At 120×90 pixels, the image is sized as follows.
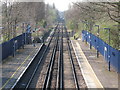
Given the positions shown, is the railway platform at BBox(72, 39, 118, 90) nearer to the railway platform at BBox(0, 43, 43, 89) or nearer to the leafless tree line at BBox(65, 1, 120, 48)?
the leafless tree line at BBox(65, 1, 120, 48)

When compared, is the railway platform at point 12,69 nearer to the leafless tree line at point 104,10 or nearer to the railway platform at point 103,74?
the railway platform at point 103,74

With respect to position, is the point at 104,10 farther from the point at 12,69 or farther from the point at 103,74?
the point at 12,69

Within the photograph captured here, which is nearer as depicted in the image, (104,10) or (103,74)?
(104,10)

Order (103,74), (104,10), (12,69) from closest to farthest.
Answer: (104,10)
(103,74)
(12,69)

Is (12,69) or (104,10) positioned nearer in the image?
(104,10)

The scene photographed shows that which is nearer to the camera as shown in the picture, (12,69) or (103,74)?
(103,74)

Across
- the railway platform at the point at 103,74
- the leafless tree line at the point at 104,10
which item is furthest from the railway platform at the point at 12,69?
the leafless tree line at the point at 104,10

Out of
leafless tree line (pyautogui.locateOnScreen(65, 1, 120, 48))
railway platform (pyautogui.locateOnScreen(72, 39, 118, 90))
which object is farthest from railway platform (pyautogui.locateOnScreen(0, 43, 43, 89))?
leafless tree line (pyautogui.locateOnScreen(65, 1, 120, 48))

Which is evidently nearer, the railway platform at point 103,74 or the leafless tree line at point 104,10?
the railway platform at point 103,74

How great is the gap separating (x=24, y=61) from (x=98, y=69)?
22.7 feet

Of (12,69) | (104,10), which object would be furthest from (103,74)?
(12,69)

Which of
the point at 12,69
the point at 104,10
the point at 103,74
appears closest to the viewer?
the point at 104,10

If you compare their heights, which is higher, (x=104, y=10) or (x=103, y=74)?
(x=104, y=10)

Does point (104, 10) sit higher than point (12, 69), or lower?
higher
